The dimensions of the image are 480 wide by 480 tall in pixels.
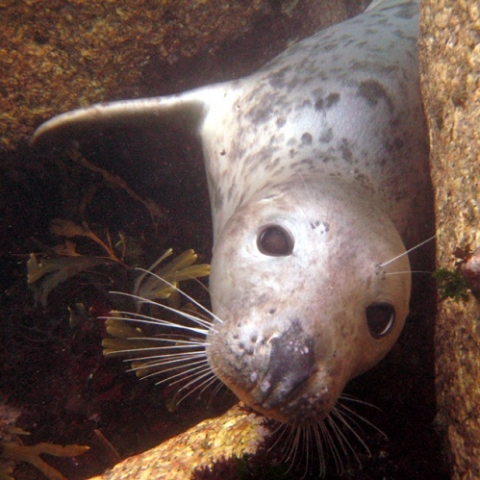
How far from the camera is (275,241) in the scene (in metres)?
1.83

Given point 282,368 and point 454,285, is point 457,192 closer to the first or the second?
point 454,285

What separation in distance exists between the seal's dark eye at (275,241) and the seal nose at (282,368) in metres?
0.37

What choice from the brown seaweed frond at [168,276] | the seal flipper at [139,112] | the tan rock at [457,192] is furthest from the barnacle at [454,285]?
the seal flipper at [139,112]

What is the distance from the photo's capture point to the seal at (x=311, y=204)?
161 centimetres

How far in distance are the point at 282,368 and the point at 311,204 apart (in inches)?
29.3

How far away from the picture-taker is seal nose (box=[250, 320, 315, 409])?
1495 millimetres

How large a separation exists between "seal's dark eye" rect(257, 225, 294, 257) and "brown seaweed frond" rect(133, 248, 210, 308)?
2.73 feet

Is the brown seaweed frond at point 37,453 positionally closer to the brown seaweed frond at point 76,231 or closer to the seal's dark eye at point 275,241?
the brown seaweed frond at point 76,231

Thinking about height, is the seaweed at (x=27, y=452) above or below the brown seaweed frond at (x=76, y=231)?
below

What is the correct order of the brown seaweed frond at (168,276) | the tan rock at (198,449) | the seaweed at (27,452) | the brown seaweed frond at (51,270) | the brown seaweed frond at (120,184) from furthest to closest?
the brown seaweed frond at (120,184)
the brown seaweed frond at (51,270)
the brown seaweed frond at (168,276)
the seaweed at (27,452)
the tan rock at (198,449)

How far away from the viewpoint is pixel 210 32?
3100 millimetres

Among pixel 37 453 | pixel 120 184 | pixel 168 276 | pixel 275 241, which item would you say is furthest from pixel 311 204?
pixel 37 453

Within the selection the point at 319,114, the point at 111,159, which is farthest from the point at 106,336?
the point at 319,114

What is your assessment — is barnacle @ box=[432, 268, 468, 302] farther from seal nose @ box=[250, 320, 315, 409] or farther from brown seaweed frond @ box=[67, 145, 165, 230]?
brown seaweed frond @ box=[67, 145, 165, 230]
